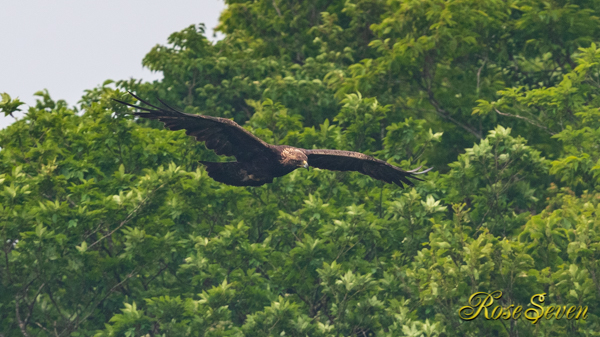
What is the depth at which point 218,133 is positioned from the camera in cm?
1185

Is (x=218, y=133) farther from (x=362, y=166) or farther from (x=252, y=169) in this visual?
(x=362, y=166)

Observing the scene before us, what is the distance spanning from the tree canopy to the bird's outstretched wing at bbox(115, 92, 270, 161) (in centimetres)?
218

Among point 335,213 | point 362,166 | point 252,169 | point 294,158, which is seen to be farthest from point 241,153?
point 335,213

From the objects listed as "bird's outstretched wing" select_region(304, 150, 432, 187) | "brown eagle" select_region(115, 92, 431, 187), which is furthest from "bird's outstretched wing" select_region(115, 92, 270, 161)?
"bird's outstretched wing" select_region(304, 150, 432, 187)

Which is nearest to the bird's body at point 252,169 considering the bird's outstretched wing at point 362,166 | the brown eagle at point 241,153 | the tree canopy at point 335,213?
the brown eagle at point 241,153

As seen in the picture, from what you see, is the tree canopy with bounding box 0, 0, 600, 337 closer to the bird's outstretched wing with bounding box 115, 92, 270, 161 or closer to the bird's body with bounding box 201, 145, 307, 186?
the bird's body with bounding box 201, 145, 307, 186

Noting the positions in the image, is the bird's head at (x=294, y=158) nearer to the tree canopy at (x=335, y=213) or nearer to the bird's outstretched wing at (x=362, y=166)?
the bird's outstretched wing at (x=362, y=166)

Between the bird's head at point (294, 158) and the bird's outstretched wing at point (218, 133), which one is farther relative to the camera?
the bird's head at point (294, 158)

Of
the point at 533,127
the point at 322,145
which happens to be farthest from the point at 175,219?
the point at 533,127

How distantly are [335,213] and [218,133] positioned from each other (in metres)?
3.57

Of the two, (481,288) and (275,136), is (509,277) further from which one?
(275,136)

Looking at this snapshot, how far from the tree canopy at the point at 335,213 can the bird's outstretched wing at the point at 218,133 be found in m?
2.18

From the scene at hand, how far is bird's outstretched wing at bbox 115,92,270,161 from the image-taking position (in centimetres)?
1110

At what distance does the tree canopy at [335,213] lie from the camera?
1311 centimetres
